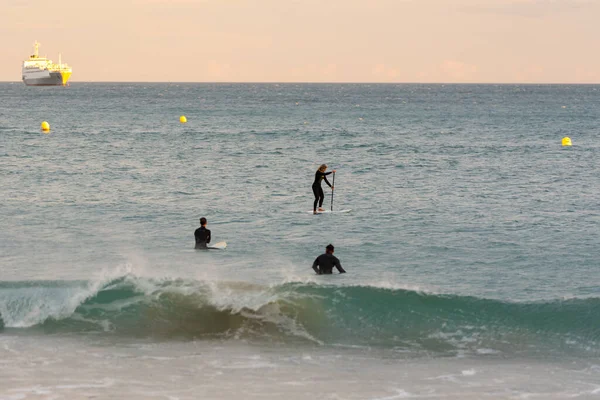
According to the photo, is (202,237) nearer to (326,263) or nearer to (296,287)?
(326,263)

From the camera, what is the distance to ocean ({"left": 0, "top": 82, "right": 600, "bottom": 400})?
12906 mm

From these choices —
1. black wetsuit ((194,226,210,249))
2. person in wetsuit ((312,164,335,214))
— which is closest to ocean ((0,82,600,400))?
black wetsuit ((194,226,210,249))

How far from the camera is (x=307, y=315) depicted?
1644 cm

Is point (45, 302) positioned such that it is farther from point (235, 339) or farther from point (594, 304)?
point (594, 304)

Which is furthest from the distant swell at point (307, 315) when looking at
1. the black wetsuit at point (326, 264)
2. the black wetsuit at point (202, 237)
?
the black wetsuit at point (202, 237)

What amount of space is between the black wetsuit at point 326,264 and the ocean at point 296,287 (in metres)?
0.35

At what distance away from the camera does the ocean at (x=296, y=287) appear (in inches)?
508

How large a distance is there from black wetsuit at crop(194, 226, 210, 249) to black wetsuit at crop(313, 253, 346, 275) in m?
4.05

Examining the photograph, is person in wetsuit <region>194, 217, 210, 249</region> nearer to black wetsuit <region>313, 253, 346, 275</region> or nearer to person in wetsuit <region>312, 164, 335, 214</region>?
black wetsuit <region>313, 253, 346, 275</region>

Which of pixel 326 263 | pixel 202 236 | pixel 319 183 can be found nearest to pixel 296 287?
pixel 326 263

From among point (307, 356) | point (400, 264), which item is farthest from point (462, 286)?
point (307, 356)

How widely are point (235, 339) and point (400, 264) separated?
6.41 meters

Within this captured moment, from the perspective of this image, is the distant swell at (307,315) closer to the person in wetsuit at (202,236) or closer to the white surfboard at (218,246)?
the person in wetsuit at (202,236)

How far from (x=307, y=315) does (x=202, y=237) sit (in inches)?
230
